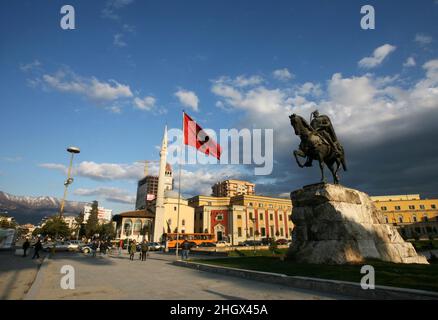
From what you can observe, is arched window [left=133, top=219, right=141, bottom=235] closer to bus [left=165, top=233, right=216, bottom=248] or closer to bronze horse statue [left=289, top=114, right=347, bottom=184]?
bus [left=165, top=233, right=216, bottom=248]

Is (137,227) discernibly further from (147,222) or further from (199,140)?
(199,140)

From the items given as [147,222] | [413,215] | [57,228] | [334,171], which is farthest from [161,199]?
[413,215]

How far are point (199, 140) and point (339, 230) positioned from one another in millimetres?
10556

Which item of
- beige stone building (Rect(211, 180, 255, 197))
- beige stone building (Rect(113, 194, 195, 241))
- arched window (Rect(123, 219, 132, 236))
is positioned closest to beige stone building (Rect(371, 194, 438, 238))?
beige stone building (Rect(113, 194, 195, 241))

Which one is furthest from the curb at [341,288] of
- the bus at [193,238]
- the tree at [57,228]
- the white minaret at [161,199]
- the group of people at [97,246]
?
the white minaret at [161,199]

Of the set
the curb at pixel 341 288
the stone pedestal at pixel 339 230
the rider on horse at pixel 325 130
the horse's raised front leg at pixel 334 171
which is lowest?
the curb at pixel 341 288

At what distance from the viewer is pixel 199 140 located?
61.6 ft

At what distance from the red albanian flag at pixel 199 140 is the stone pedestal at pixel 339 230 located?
21.2 feet

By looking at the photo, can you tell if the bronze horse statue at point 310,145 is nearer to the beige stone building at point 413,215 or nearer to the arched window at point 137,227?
the arched window at point 137,227

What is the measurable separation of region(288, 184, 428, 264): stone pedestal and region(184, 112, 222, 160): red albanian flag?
21.2 ft

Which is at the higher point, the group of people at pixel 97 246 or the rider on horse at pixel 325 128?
the rider on horse at pixel 325 128

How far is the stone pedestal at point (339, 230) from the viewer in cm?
1192
